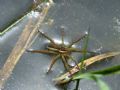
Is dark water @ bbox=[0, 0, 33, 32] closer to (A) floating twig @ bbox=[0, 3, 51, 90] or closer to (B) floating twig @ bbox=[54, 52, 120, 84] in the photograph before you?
(A) floating twig @ bbox=[0, 3, 51, 90]

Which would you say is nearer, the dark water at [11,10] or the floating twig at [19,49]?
the floating twig at [19,49]

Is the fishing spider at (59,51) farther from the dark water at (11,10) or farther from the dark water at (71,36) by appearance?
the dark water at (11,10)

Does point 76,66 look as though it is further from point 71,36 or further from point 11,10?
point 11,10

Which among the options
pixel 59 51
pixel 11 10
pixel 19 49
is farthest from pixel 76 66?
pixel 11 10

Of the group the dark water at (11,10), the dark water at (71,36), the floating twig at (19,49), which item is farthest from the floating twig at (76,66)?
the dark water at (11,10)

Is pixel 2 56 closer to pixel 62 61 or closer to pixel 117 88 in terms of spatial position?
pixel 62 61

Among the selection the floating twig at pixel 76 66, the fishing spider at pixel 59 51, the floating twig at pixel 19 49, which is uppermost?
the floating twig at pixel 19 49

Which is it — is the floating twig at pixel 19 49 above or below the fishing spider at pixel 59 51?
above

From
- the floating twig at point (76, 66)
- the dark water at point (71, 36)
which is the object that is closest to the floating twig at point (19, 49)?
the dark water at point (71, 36)

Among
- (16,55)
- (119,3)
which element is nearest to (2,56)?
(16,55)
